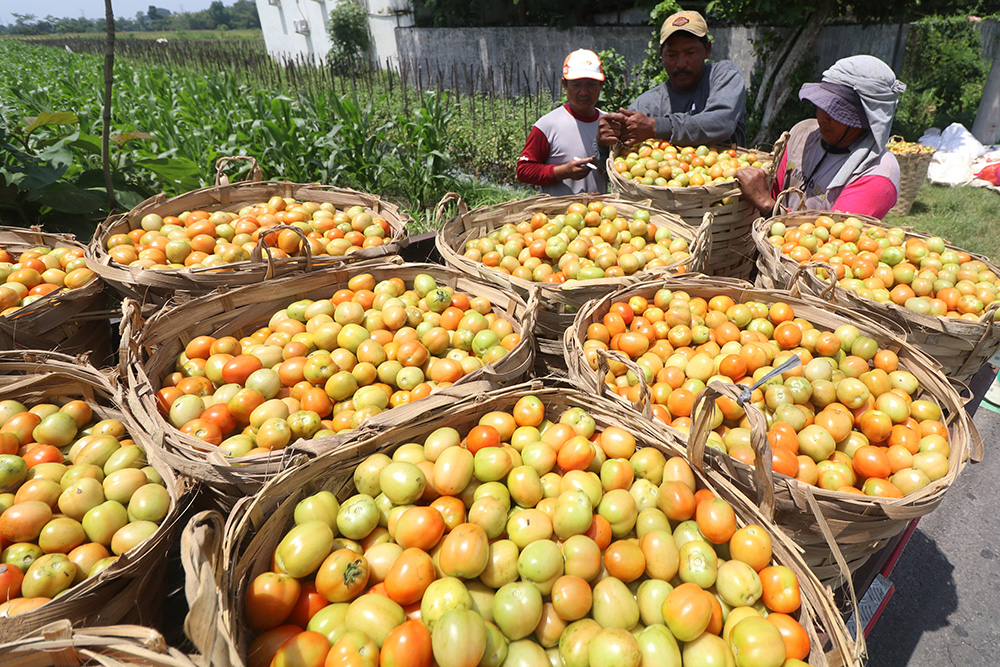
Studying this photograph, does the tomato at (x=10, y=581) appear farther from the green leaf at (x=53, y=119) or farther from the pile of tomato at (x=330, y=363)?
the green leaf at (x=53, y=119)

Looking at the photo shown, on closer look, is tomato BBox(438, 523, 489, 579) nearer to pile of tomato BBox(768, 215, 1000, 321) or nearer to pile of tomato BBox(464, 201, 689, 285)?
pile of tomato BBox(464, 201, 689, 285)

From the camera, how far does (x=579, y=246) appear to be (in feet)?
11.4

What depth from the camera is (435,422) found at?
6.22ft

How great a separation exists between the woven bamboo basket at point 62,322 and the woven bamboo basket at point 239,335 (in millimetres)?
291

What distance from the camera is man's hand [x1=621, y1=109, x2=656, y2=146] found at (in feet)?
14.6

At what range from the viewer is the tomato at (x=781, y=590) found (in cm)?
141

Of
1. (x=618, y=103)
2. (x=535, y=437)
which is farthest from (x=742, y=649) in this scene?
(x=618, y=103)

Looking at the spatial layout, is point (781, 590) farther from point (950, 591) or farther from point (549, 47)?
point (549, 47)

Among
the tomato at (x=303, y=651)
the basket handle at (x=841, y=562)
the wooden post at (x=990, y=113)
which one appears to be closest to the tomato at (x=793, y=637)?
the basket handle at (x=841, y=562)

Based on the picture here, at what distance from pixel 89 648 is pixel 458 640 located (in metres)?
0.82

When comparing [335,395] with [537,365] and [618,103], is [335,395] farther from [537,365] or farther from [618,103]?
[618,103]

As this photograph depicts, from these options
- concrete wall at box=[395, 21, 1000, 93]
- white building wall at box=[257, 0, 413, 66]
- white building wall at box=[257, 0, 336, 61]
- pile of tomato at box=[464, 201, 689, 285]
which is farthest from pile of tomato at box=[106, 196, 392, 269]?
white building wall at box=[257, 0, 336, 61]

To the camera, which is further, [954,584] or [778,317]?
[954,584]

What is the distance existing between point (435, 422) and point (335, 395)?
0.61m
